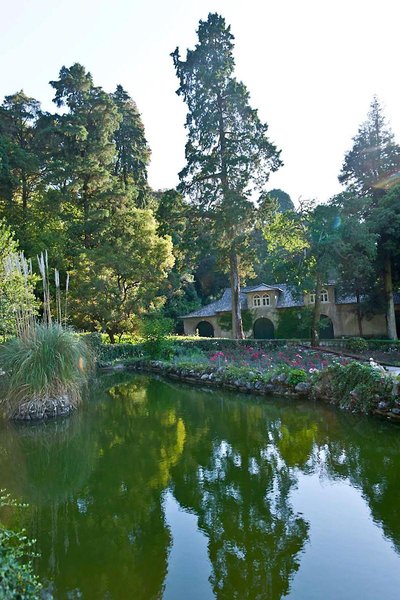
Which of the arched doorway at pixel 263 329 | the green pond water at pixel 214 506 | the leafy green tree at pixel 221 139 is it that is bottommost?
the green pond water at pixel 214 506

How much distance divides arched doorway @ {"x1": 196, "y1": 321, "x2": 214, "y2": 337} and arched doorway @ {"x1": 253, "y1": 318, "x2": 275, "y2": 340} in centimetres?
302

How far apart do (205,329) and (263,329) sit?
4087 millimetres

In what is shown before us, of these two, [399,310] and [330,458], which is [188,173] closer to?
[399,310]

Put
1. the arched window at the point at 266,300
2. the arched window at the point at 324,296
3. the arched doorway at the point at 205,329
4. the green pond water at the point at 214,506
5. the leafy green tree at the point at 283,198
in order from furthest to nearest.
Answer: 1. the leafy green tree at the point at 283,198
2. the arched doorway at the point at 205,329
3. the arched window at the point at 266,300
4. the arched window at the point at 324,296
5. the green pond water at the point at 214,506

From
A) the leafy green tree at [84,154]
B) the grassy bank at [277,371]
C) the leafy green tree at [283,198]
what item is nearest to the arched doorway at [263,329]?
the grassy bank at [277,371]

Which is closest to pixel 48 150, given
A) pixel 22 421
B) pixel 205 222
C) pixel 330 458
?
pixel 205 222

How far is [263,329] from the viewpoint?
92.9ft

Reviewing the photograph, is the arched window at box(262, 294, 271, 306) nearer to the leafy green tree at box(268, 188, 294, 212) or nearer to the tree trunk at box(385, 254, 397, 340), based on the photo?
the tree trunk at box(385, 254, 397, 340)

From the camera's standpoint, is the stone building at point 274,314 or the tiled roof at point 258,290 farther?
the tiled roof at point 258,290

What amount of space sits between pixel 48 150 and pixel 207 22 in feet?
33.6

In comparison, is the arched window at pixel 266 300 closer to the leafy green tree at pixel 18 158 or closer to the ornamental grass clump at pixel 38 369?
the leafy green tree at pixel 18 158

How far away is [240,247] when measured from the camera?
19.0 meters

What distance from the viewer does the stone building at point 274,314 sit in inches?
993

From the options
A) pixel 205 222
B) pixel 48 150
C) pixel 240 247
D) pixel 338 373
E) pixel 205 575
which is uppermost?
pixel 48 150
